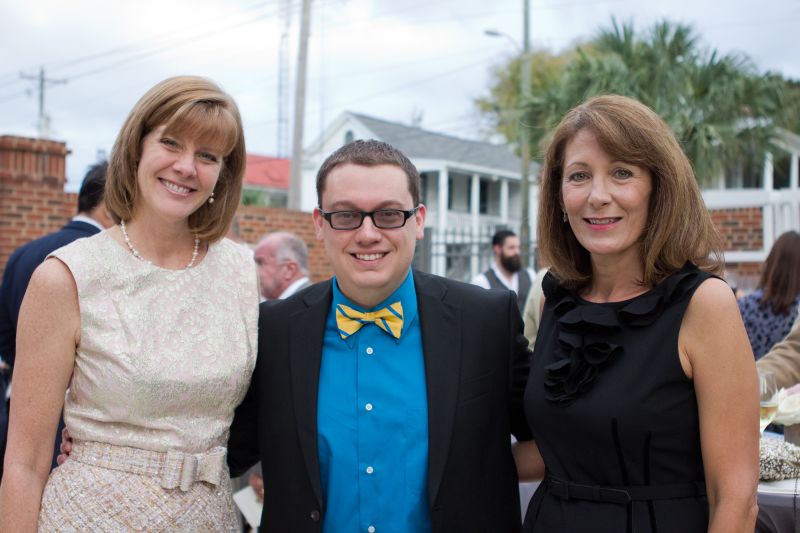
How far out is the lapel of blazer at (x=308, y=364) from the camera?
2445 mm

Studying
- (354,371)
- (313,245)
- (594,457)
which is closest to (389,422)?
(354,371)

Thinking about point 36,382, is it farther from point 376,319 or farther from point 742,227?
point 742,227

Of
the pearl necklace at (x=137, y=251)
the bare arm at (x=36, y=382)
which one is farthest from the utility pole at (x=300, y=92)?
the bare arm at (x=36, y=382)

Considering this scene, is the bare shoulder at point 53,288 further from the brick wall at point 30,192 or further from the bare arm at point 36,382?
the brick wall at point 30,192

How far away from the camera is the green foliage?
13.4 m

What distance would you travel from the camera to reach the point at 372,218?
98.7 inches

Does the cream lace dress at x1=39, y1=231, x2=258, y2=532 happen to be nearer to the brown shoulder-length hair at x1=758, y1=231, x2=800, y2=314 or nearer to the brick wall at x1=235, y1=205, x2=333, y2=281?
the brown shoulder-length hair at x1=758, y1=231, x2=800, y2=314

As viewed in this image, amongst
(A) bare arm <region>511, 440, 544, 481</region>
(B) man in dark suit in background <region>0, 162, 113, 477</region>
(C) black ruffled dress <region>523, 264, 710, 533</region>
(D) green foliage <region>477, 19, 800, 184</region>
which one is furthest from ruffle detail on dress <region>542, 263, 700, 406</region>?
(D) green foliage <region>477, 19, 800, 184</region>

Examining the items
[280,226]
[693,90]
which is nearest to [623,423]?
[280,226]

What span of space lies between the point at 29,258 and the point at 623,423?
3130 millimetres

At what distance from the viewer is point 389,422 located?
8.08 feet

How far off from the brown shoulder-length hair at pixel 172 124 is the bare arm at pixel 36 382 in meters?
0.37

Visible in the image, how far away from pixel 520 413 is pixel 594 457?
18.0 inches

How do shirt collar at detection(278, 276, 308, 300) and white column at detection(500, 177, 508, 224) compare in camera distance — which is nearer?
shirt collar at detection(278, 276, 308, 300)
